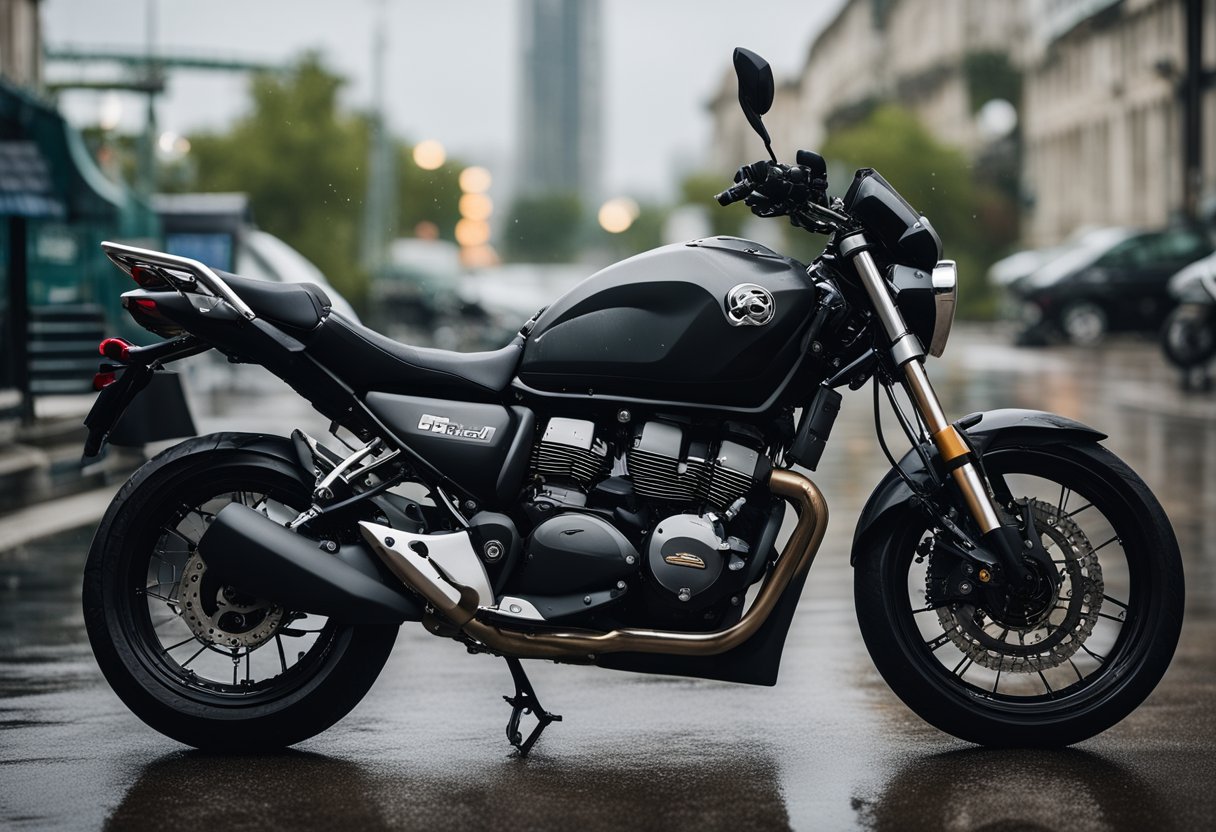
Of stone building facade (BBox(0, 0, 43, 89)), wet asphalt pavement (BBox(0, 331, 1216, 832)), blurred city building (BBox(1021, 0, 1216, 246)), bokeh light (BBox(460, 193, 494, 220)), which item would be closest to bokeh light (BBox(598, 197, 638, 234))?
bokeh light (BBox(460, 193, 494, 220))

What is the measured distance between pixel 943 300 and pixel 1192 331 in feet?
53.1

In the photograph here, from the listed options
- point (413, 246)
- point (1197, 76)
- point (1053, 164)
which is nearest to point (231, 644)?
point (1197, 76)

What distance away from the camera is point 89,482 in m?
10.9

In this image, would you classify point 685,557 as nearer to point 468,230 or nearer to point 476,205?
point 476,205

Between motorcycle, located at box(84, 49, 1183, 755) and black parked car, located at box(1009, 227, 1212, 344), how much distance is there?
2544cm

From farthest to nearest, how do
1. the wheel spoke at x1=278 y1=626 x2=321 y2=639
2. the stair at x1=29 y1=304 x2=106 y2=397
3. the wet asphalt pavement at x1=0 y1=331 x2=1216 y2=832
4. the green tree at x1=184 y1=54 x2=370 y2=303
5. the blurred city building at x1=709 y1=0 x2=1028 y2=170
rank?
1. the blurred city building at x1=709 y1=0 x2=1028 y2=170
2. the green tree at x1=184 y1=54 x2=370 y2=303
3. the stair at x1=29 y1=304 x2=106 y2=397
4. the wheel spoke at x1=278 y1=626 x2=321 y2=639
5. the wet asphalt pavement at x1=0 y1=331 x2=1216 y2=832

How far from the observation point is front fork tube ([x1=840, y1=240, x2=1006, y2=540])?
15.0ft

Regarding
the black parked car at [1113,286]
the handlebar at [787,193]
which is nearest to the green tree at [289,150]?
Answer: the black parked car at [1113,286]

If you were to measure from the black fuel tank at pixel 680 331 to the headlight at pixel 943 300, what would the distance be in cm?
34

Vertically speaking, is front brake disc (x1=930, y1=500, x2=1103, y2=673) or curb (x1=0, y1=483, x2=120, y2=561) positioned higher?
front brake disc (x1=930, y1=500, x2=1103, y2=673)

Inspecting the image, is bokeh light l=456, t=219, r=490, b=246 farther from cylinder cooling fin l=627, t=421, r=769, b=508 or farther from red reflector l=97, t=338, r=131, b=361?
cylinder cooling fin l=627, t=421, r=769, b=508

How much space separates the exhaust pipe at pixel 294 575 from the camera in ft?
14.9

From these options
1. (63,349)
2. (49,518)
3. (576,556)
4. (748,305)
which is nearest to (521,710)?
(576,556)

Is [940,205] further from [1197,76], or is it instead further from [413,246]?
[413,246]
